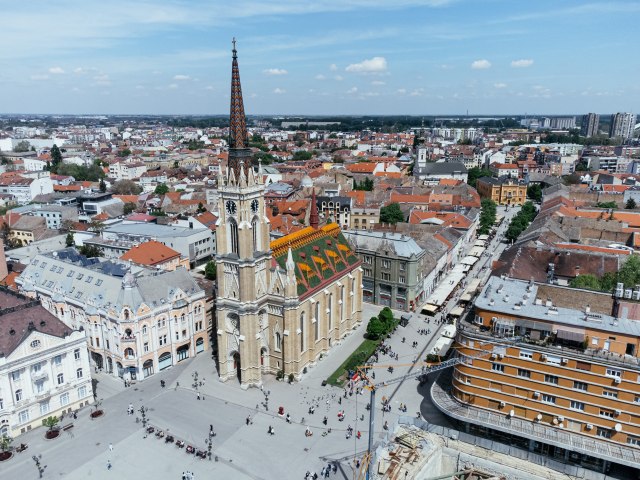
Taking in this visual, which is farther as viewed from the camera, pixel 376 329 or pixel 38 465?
A: pixel 376 329

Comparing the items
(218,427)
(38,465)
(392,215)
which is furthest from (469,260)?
(38,465)

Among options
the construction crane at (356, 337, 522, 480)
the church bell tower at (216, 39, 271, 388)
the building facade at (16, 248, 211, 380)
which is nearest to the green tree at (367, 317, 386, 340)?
the construction crane at (356, 337, 522, 480)

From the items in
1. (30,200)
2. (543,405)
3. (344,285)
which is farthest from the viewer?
(30,200)

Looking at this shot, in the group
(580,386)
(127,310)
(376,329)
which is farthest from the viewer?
(376,329)

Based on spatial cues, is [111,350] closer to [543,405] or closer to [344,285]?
[344,285]

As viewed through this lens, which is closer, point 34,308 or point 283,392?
point 34,308

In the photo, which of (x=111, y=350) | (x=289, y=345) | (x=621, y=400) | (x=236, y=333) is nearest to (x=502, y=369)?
(x=621, y=400)

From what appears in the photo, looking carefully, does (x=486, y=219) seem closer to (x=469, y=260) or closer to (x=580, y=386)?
(x=469, y=260)
